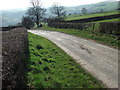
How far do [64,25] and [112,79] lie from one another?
3167 cm

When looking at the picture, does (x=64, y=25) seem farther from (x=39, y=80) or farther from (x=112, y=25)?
(x=39, y=80)

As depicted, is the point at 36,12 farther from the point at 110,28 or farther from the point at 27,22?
the point at 110,28

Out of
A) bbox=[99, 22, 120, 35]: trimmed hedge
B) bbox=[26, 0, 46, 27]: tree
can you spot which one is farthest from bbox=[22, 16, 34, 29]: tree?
bbox=[99, 22, 120, 35]: trimmed hedge

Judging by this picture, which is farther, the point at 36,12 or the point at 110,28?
the point at 36,12

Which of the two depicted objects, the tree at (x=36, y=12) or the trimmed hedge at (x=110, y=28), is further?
the tree at (x=36, y=12)

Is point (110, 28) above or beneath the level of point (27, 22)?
beneath

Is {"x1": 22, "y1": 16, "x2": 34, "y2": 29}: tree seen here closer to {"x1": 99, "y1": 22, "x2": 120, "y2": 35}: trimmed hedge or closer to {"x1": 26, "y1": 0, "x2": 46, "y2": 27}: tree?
{"x1": 26, "y1": 0, "x2": 46, "y2": 27}: tree

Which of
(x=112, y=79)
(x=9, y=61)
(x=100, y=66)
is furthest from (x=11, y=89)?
(x=100, y=66)

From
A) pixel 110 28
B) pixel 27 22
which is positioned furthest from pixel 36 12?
pixel 110 28

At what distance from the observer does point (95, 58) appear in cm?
1053

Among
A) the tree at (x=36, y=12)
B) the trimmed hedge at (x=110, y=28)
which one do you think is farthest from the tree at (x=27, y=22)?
the trimmed hedge at (x=110, y=28)

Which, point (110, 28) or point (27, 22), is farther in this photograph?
point (27, 22)

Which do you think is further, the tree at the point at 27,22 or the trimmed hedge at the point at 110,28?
the tree at the point at 27,22

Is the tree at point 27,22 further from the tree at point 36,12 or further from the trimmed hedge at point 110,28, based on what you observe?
the trimmed hedge at point 110,28
